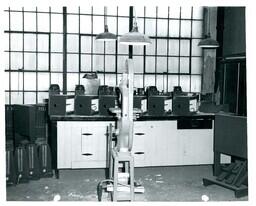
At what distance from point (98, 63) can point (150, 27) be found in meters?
1.32

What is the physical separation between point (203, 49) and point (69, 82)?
2892 mm

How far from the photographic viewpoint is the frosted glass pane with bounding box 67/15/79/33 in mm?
7207

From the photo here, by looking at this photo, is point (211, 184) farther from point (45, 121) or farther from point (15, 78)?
point (15, 78)

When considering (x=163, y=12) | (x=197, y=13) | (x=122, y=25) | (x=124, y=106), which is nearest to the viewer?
(x=124, y=106)

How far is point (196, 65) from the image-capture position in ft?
25.5

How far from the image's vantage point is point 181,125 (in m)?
5.51

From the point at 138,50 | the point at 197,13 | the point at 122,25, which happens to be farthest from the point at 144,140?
the point at 197,13

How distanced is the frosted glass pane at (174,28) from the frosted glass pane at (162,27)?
10 centimetres

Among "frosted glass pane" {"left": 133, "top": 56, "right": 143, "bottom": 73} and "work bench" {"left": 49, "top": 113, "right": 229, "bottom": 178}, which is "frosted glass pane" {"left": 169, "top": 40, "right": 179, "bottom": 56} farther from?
"work bench" {"left": 49, "top": 113, "right": 229, "bottom": 178}

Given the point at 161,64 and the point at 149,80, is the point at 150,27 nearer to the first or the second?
the point at 161,64

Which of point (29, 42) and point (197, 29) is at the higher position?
point (197, 29)

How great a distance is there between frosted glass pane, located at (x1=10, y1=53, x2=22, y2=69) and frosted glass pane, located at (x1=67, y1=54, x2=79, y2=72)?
92cm

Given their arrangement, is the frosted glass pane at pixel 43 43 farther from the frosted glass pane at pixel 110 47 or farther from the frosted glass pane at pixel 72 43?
the frosted glass pane at pixel 110 47
